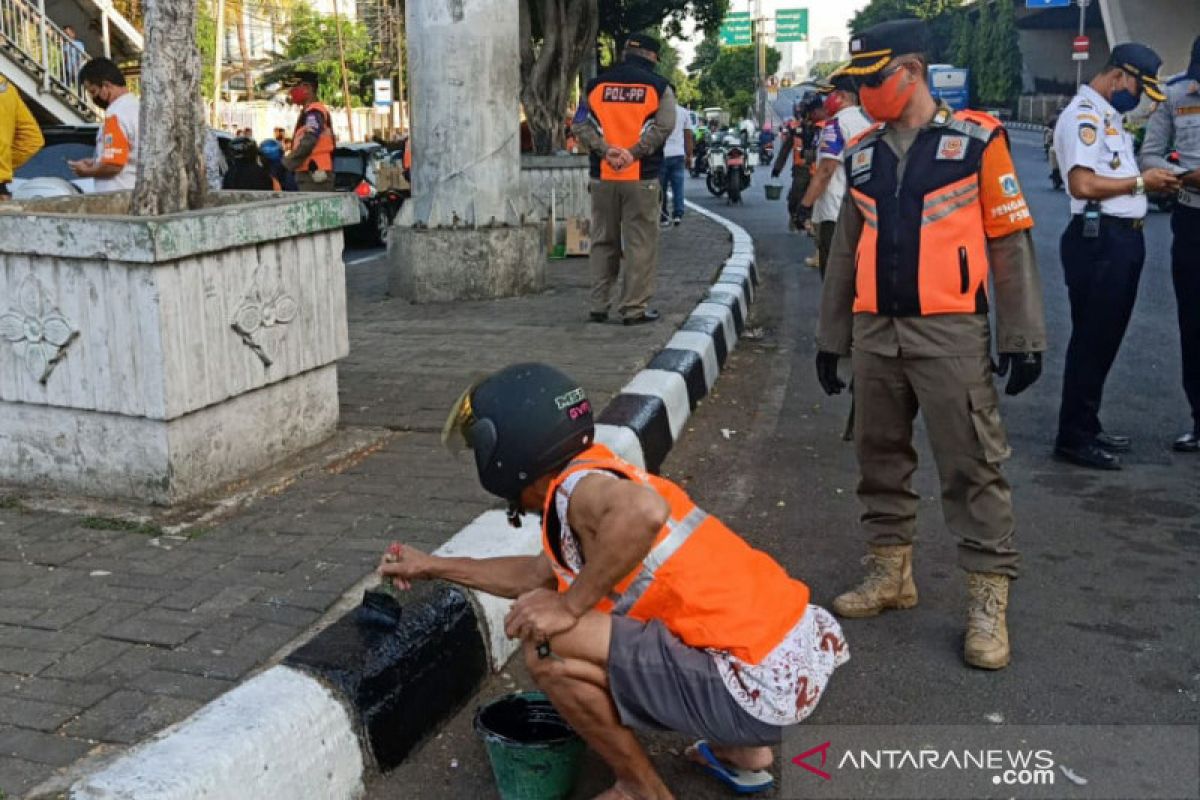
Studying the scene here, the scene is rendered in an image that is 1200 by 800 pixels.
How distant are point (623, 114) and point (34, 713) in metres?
5.86

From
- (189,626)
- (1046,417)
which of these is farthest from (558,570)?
(1046,417)

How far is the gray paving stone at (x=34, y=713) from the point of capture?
299cm

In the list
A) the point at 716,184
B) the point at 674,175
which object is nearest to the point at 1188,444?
the point at 674,175

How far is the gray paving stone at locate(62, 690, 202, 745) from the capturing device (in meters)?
2.95

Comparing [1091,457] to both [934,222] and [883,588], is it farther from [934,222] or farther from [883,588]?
[934,222]

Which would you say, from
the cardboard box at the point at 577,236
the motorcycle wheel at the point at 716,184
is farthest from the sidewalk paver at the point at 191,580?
the motorcycle wheel at the point at 716,184

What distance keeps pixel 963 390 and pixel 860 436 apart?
16.8 inches

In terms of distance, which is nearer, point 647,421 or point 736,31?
point 647,421

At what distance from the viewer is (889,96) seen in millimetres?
3742

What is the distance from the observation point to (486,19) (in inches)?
358

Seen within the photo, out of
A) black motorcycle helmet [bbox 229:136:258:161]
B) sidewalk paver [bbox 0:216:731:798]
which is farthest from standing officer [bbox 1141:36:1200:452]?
black motorcycle helmet [bbox 229:136:258:161]

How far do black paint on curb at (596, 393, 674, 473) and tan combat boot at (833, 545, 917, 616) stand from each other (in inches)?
62.0

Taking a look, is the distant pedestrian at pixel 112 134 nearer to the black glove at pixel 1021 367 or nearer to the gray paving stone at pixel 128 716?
the gray paving stone at pixel 128 716

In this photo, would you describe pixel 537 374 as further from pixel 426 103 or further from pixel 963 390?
pixel 426 103
